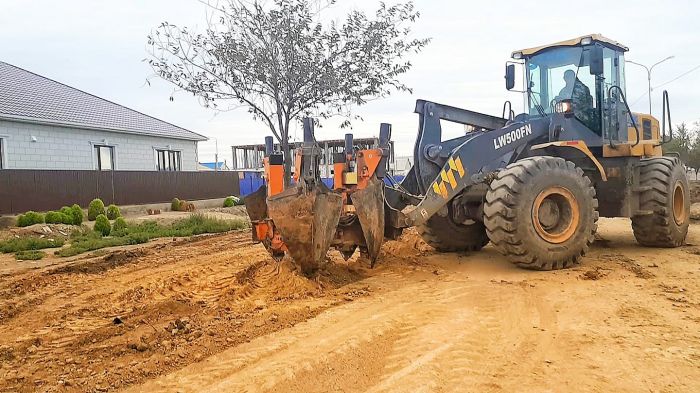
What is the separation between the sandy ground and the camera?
364 centimetres

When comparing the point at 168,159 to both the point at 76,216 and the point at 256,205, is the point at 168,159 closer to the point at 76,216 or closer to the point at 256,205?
the point at 76,216

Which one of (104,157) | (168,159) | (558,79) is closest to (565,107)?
(558,79)

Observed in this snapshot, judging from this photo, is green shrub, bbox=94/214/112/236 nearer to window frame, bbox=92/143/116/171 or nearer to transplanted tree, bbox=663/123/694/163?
window frame, bbox=92/143/116/171

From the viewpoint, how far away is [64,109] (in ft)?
73.8

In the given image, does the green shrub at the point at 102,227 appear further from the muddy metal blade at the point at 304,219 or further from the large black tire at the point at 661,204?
the large black tire at the point at 661,204

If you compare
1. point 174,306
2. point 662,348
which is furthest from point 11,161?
point 662,348

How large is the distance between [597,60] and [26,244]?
11154 mm

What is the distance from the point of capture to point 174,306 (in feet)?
17.8

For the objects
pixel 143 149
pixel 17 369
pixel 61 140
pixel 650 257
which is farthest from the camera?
pixel 143 149

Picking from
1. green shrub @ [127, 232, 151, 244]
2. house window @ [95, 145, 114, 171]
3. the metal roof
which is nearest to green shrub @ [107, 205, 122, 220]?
green shrub @ [127, 232, 151, 244]

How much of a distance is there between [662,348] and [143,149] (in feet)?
78.3

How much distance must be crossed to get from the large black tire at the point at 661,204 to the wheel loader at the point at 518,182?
2 cm

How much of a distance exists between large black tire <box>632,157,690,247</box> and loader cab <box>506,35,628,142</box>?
2.27ft

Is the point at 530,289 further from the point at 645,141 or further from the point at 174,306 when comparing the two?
the point at 645,141
